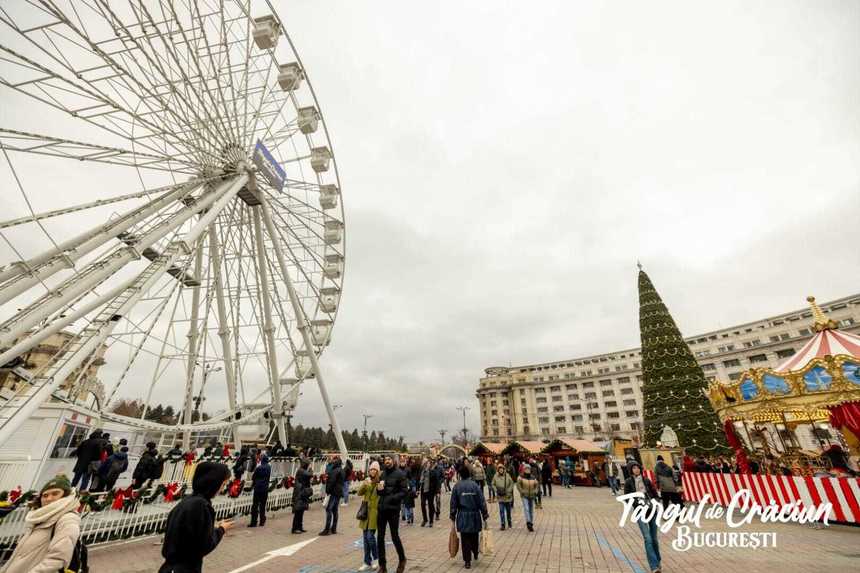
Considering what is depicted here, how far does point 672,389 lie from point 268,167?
26.8m

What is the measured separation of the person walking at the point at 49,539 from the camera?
9.68ft

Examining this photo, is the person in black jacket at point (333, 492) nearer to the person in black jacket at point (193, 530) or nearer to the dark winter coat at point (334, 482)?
the dark winter coat at point (334, 482)

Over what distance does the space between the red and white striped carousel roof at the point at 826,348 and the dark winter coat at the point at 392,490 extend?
15560 mm

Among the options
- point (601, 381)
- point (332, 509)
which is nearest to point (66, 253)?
point (332, 509)

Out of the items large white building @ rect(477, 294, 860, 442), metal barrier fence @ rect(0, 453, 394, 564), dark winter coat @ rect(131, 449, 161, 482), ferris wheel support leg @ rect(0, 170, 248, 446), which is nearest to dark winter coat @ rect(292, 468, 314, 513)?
metal barrier fence @ rect(0, 453, 394, 564)

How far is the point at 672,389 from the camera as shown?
24.4 meters

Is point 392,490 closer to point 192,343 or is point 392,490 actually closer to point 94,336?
point 94,336

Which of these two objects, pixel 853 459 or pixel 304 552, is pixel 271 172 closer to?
pixel 304 552

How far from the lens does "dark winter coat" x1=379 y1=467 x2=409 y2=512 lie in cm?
635

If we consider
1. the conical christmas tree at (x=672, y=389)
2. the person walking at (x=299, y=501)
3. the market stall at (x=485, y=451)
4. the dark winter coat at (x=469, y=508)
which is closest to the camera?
the dark winter coat at (x=469, y=508)

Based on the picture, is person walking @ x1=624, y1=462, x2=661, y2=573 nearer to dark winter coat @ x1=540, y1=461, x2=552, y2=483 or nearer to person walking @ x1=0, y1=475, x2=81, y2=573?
person walking @ x1=0, y1=475, x2=81, y2=573

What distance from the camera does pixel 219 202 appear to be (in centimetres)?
1349

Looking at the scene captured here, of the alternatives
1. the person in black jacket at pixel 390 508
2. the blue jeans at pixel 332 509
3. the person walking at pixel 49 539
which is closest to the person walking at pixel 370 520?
the person in black jacket at pixel 390 508

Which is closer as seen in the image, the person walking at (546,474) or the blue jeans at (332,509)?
the blue jeans at (332,509)
